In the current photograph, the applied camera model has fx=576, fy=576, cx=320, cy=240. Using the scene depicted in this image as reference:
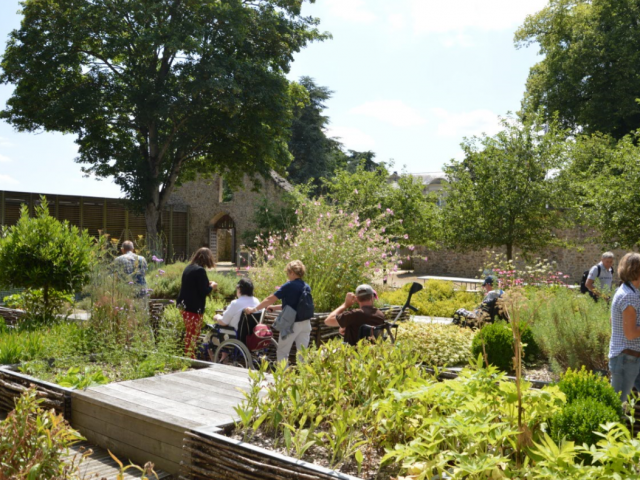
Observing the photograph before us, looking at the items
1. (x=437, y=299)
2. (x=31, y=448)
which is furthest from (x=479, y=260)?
(x=31, y=448)

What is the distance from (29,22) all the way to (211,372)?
800 inches

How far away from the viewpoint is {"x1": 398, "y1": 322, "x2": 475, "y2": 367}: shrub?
633cm

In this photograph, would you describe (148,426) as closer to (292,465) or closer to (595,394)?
(292,465)

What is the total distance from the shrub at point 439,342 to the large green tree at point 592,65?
1956cm

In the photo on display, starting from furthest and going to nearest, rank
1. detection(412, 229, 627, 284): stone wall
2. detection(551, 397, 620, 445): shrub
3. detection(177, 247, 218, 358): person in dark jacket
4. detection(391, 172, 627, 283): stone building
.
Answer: detection(412, 229, 627, 284): stone wall < detection(391, 172, 627, 283): stone building < detection(177, 247, 218, 358): person in dark jacket < detection(551, 397, 620, 445): shrub

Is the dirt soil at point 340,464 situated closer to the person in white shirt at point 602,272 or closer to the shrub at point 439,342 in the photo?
the shrub at point 439,342

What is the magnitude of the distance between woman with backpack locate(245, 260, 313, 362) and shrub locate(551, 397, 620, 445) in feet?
11.7

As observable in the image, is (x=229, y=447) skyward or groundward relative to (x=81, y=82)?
groundward

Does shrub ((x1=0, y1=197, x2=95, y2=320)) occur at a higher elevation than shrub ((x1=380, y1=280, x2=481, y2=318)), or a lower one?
higher

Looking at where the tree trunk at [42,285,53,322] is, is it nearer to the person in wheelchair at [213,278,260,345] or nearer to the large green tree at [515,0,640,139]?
the person in wheelchair at [213,278,260,345]

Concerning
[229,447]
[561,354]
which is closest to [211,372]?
[229,447]

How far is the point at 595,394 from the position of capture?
314 cm

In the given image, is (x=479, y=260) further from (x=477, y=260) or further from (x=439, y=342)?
(x=439, y=342)

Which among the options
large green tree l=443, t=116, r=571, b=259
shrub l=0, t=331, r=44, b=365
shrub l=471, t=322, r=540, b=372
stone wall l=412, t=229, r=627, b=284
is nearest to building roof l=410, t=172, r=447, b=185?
stone wall l=412, t=229, r=627, b=284
